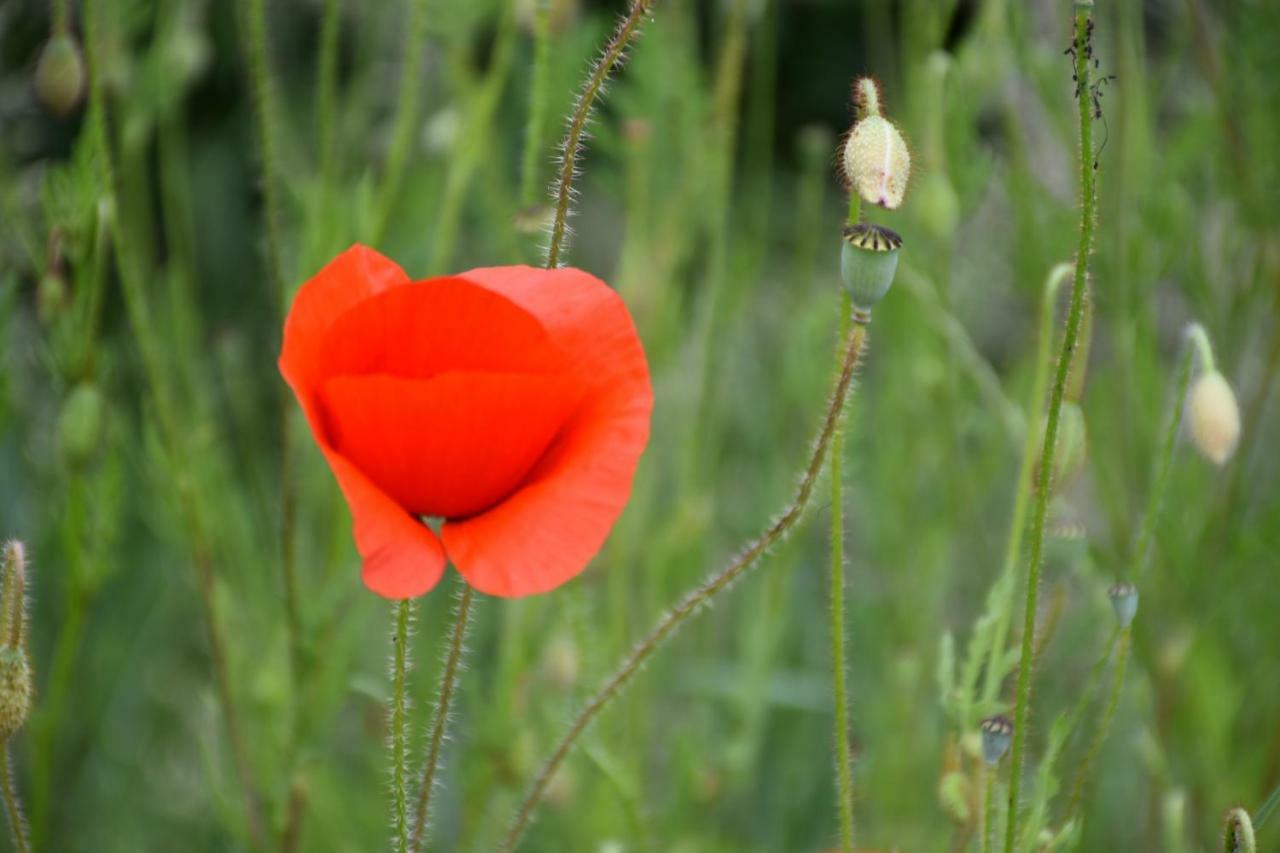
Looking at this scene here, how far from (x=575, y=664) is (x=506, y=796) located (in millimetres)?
118

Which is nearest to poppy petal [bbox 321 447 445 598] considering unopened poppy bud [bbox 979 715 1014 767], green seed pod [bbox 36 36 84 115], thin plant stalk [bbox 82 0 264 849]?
unopened poppy bud [bbox 979 715 1014 767]

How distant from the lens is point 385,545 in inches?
16.6

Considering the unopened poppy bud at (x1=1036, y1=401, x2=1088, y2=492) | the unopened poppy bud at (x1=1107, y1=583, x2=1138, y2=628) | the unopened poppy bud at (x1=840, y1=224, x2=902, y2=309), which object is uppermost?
the unopened poppy bud at (x1=840, y1=224, x2=902, y2=309)

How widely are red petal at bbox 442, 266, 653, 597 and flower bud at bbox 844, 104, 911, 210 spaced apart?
9 cm

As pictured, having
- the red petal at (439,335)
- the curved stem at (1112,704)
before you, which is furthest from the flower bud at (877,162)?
the curved stem at (1112,704)

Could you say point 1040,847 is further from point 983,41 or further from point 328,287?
point 983,41

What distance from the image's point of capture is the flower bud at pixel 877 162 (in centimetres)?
46

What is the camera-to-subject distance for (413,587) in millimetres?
410

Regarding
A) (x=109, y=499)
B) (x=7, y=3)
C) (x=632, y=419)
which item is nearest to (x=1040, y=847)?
(x=632, y=419)

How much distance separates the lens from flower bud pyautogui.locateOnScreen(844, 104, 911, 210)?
1.50 feet

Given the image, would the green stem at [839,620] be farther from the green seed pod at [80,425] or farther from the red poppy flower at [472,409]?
the green seed pod at [80,425]

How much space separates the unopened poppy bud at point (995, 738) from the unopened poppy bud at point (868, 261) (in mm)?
166

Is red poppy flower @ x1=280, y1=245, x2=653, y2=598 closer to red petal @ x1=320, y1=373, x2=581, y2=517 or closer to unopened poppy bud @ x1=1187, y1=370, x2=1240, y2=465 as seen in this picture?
red petal @ x1=320, y1=373, x2=581, y2=517

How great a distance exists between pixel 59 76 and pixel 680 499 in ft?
1.64
